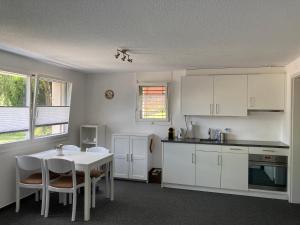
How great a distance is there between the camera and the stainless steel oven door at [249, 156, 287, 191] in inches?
172

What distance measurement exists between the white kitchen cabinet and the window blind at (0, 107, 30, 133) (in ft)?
11.8

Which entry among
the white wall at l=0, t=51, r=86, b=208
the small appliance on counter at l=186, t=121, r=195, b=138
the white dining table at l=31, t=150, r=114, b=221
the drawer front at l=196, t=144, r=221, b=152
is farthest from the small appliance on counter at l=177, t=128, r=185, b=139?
the white wall at l=0, t=51, r=86, b=208

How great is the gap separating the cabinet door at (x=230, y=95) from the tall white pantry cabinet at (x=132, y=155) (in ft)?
5.42

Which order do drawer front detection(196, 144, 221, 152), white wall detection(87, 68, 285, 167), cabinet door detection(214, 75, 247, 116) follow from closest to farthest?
1. drawer front detection(196, 144, 221, 152)
2. cabinet door detection(214, 75, 247, 116)
3. white wall detection(87, 68, 285, 167)

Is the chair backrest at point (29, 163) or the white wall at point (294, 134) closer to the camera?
the chair backrest at point (29, 163)

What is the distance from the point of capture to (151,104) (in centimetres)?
560

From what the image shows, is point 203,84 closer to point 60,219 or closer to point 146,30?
point 146,30

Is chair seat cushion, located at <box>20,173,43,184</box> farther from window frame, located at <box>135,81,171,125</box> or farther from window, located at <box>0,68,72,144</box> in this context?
window frame, located at <box>135,81,171,125</box>

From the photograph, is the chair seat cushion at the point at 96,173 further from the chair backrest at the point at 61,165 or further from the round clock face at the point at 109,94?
the round clock face at the point at 109,94

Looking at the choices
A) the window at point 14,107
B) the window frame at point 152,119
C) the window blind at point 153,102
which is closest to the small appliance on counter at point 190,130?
the window frame at point 152,119

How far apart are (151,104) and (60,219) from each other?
3.00 meters

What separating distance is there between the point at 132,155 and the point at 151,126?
81 cm

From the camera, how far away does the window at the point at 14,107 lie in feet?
12.5

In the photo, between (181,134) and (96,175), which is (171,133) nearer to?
(181,134)
